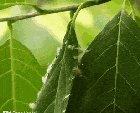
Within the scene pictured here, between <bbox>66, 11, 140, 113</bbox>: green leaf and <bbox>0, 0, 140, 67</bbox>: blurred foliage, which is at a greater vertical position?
<bbox>66, 11, 140, 113</bbox>: green leaf

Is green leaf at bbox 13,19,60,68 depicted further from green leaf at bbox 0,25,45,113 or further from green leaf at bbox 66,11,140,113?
green leaf at bbox 66,11,140,113

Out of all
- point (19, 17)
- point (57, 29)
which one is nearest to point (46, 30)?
point (57, 29)

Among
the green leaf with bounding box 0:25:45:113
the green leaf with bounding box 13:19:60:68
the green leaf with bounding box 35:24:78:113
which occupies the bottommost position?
the green leaf with bounding box 13:19:60:68

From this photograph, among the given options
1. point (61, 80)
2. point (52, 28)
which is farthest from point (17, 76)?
point (52, 28)

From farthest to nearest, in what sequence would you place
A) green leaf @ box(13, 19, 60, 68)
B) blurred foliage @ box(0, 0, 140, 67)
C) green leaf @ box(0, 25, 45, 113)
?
green leaf @ box(13, 19, 60, 68) → blurred foliage @ box(0, 0, 140, 67) → green leaf @ box(0, 25, 45, 113)

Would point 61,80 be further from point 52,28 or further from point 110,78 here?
point 52,28

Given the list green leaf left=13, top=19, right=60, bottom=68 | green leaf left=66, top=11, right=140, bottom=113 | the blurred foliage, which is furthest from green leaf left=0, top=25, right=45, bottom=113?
green leaf left=66, top=11, right=140, bottom=113
